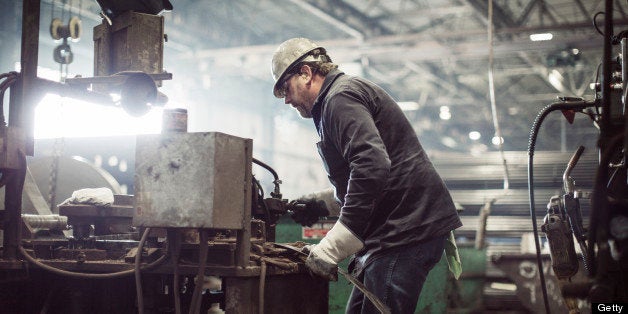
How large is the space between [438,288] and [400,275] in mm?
2616

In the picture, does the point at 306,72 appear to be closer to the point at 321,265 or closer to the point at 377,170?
the point at 377,170

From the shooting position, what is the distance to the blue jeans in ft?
8.29

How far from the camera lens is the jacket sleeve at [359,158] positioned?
2.42m

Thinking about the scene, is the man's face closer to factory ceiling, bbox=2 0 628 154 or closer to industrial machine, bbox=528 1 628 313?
industrial machine, bbox=528 1 628 313

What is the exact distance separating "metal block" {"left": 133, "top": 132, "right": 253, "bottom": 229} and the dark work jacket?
44 cm

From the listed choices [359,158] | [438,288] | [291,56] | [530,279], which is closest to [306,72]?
[291,56]

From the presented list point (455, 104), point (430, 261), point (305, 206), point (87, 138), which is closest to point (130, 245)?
point (305, 206)

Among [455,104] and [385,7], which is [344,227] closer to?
[385,7]

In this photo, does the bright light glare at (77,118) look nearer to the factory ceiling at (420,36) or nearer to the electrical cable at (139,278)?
the factory ceiling at (420,36)

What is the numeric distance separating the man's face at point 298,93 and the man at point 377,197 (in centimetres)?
9

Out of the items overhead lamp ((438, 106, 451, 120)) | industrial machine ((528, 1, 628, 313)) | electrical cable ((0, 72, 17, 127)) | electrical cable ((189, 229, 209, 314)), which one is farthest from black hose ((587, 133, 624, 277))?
overhead lamp ((438, 106, 451, 120))

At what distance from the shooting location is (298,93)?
9.57 ft

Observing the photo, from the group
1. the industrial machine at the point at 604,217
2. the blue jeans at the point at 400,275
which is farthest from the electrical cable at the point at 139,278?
the industrial machine at the point at 604,217

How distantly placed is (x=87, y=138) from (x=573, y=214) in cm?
424
